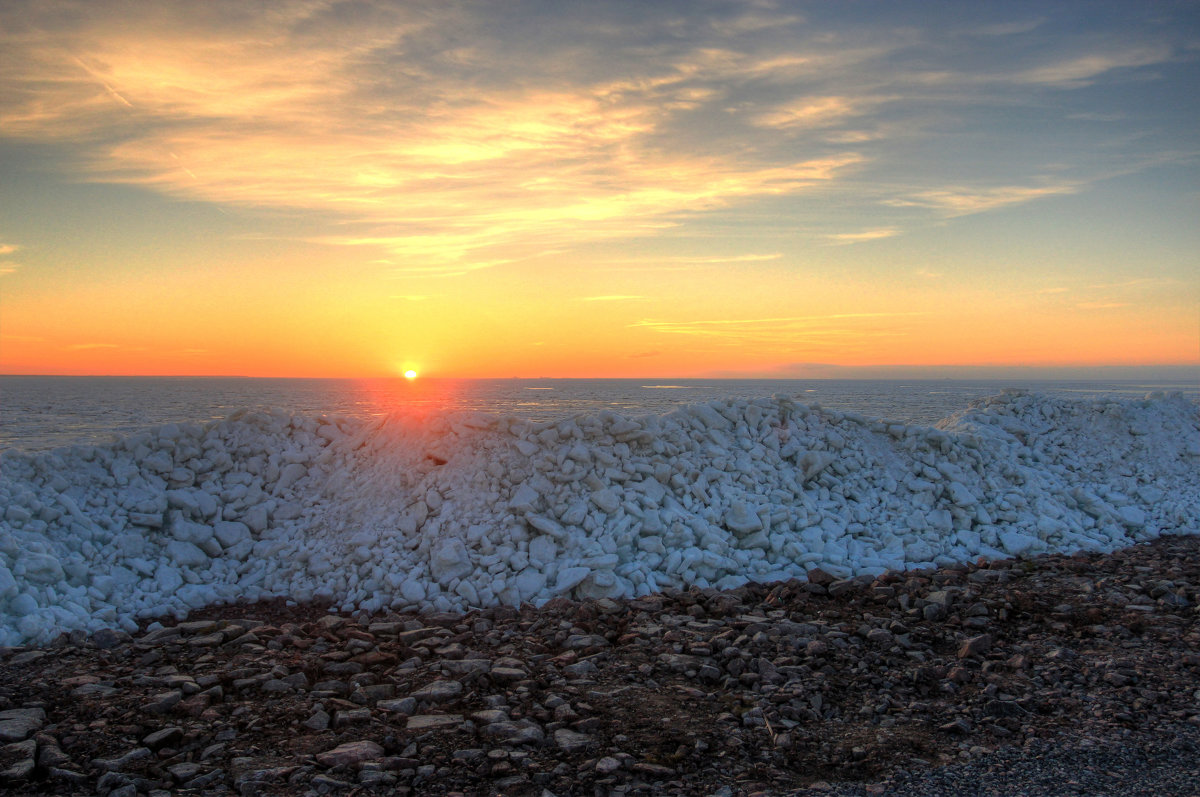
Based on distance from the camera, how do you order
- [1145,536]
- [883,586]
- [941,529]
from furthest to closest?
[1145,536] < [941,529] < [883,586]

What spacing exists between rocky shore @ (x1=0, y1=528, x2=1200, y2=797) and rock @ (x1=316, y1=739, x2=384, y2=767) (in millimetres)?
18

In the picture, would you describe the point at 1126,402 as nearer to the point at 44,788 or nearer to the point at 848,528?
the point at 848,528

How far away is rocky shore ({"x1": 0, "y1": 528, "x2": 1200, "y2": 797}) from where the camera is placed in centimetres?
475

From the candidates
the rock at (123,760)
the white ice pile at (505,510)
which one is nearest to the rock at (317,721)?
the rock at (123,760)

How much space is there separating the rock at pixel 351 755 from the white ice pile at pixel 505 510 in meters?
3.21

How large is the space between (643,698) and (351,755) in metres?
2.10

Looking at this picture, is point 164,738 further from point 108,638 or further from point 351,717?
point 108,638

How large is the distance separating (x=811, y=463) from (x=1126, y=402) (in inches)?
317

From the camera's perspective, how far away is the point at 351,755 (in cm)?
493

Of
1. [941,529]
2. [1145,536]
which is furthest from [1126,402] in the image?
[941,529]

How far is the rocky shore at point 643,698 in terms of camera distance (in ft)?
15.6

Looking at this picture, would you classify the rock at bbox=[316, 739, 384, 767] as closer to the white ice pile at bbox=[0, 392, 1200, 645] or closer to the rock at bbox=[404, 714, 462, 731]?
the rock at bbox=[404, 714, 462, 731]

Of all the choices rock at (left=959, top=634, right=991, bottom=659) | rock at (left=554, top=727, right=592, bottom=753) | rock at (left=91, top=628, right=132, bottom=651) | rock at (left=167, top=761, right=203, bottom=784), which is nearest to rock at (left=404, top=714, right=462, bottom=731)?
rock at (left=554, top=727, right=592, bottom=753)

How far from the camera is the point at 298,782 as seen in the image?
467cm
